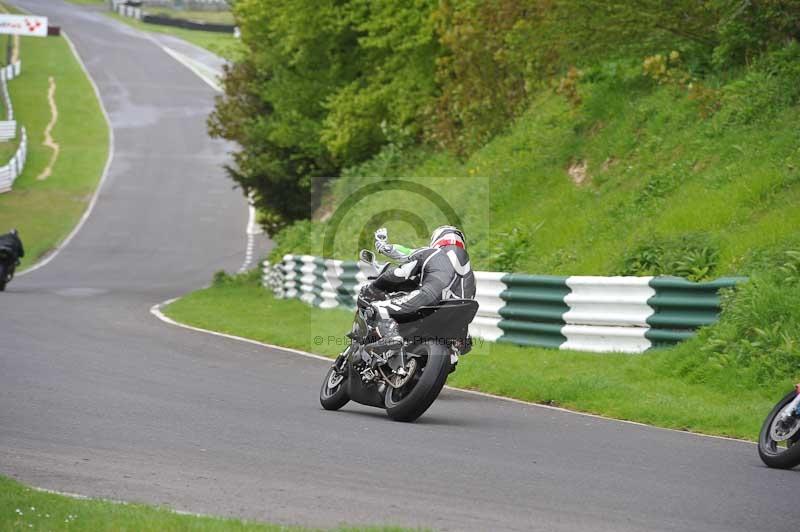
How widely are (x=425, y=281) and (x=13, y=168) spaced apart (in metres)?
48.0

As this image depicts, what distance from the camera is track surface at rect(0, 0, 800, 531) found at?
6.95 m

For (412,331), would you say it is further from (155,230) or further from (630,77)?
(155,230)

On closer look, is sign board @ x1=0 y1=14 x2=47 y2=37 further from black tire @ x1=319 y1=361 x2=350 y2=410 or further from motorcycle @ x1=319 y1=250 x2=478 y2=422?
motorcycle @ x1=319 y1=250 x2=478 y2=422

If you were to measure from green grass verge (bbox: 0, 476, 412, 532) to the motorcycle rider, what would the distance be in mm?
4499

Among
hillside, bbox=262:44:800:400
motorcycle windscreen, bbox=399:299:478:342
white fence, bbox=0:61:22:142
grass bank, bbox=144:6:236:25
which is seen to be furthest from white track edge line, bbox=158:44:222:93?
motorcycle windscreen, bbox=399:299:478:342

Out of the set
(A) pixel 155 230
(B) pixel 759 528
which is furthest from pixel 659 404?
(A) pixel 155 230

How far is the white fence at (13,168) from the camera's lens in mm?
53312

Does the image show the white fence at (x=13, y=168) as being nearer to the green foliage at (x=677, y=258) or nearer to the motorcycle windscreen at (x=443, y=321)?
the green foliage at (x=677, y=258)

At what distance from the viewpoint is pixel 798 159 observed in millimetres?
16078

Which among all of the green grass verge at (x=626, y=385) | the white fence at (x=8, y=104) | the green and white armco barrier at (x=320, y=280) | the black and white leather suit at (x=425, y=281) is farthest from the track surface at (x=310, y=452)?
the white fence at (x=8, y=104)

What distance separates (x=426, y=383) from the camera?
10.2m

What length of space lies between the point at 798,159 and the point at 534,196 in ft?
19.8

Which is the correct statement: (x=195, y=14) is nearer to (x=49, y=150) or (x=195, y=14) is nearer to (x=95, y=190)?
(x=49, y=150)

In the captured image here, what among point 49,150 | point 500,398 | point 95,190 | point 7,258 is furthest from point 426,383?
point 49,150
